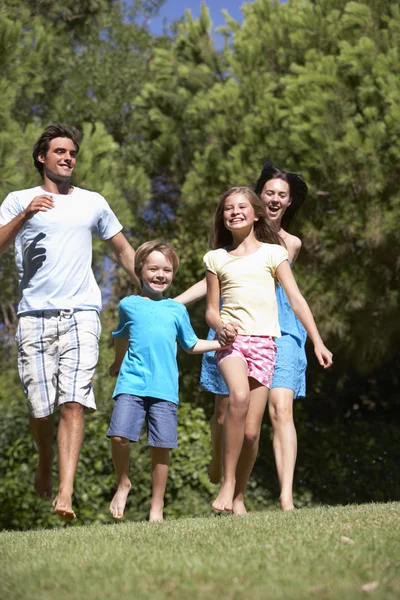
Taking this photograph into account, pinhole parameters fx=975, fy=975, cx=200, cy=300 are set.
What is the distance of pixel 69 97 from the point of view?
14.7 meters

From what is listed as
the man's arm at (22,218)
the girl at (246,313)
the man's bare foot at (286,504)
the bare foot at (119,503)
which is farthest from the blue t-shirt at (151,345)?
the man's bare foot at (286,504)

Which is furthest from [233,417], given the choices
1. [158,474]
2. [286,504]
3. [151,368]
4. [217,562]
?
[217,562]

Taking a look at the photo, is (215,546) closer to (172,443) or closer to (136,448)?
(172,443)

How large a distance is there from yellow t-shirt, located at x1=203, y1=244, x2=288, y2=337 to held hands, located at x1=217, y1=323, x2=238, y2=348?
14 cm

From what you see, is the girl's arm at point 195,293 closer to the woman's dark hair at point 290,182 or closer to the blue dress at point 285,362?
the blue dress at point 285,362

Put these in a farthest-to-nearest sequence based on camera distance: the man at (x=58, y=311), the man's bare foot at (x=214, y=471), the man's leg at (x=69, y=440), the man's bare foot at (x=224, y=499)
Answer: the man's bare foot at (x=214, y=471), the man at (x=58, y=311), the man's leg at (x=69, y=440), the man's bare foot at (x=224, y=499)

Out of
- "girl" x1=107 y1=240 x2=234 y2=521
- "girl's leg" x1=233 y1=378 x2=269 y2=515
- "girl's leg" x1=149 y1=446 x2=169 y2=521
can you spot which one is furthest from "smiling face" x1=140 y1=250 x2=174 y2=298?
"girl's leg" x1=149 y1=446 x2=169 y2=521

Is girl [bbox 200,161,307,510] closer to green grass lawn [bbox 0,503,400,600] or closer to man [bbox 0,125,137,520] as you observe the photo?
man [bbox 0,125,137,520]

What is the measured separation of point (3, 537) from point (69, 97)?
1084 cm

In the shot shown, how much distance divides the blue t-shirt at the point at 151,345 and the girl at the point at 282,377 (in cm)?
46

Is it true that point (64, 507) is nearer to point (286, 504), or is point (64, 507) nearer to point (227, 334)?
point (227, 334)

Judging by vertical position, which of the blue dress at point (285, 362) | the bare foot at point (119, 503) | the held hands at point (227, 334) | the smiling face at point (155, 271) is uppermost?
the smiling face at point (155, 271)

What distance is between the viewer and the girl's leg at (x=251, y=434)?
5.50 m

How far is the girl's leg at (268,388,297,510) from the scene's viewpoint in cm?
596
